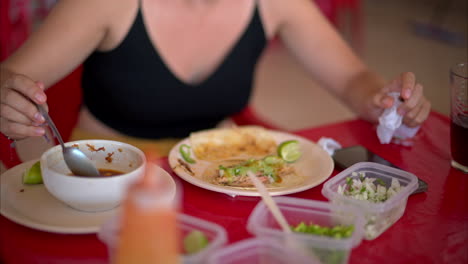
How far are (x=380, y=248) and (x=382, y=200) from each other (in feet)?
0.36

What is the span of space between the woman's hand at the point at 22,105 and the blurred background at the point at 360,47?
1.83m

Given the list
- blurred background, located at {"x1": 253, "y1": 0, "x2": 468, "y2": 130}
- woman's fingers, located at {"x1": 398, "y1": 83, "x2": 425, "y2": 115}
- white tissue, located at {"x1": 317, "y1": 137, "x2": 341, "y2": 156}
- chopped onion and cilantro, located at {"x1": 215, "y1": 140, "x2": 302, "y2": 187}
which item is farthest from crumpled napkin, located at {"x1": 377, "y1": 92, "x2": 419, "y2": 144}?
blurred background, located at {"x1": 253, "y1": 0, "x2": 468, "y2": 130}

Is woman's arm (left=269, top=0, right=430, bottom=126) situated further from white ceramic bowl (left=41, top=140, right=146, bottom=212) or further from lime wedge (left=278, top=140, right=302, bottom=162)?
white ceramic bowl (left=41, top=140, right=146, bottom=212)

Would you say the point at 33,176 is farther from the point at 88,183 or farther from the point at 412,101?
the point at 412,101

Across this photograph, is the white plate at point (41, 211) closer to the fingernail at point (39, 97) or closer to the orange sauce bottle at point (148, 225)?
the fingernail at point (39, 97)

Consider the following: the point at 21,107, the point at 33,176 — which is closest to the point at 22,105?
the point at 21,107

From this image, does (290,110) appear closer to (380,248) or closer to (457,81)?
(457,81)

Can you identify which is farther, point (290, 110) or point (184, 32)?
point (290, 110)

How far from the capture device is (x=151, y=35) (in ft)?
5.28

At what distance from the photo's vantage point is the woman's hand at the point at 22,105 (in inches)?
40.8

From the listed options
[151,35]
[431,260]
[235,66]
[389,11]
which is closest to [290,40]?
[235,66]

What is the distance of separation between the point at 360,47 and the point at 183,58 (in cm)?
371

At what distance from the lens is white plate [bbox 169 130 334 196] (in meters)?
1.05

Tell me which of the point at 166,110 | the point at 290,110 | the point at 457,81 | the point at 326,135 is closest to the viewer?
the point at 457,81
